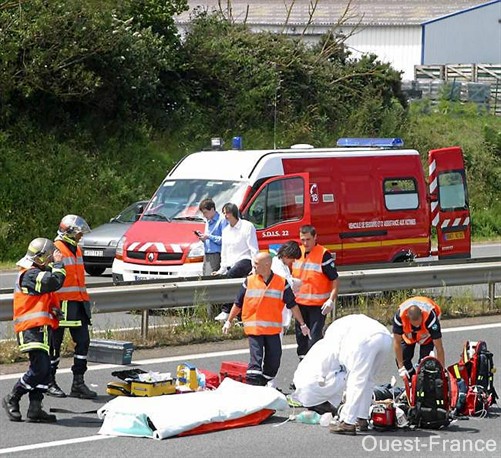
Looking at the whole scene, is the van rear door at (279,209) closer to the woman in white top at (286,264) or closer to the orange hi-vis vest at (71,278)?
the woman in white top at (286,264)

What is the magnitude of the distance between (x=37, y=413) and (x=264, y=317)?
2292 mm

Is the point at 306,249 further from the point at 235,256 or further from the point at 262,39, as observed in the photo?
the point at 262,39

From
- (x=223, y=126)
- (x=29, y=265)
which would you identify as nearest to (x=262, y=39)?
(x=223, y=126)

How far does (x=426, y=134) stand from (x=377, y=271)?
851 inches

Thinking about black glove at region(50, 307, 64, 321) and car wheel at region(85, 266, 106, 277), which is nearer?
black glove at region(50, 307, 64, 321)

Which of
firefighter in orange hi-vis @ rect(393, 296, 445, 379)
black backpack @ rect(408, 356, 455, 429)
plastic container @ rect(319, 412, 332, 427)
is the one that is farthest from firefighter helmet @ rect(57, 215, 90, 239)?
black backpack @ rect(408, 356, 455, 429)

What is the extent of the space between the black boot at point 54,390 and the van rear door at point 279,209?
600cm

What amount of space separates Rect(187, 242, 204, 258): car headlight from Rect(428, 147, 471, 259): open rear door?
4927 millimetres

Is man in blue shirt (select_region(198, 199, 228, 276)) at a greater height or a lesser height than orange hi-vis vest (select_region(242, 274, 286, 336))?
greater

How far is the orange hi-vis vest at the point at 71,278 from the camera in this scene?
11.2 meters

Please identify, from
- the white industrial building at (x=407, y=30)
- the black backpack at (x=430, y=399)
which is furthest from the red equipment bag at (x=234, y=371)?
the white industrial building at (x=407, y=30)

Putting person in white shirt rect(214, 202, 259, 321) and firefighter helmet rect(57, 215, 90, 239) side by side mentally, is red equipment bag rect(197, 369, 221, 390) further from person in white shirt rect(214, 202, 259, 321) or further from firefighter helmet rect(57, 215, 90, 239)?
person in white shirt rect(214, 202, 259, 321)

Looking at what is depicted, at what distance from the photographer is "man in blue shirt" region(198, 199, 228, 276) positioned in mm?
15977

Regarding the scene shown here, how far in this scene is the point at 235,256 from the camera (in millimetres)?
15531
